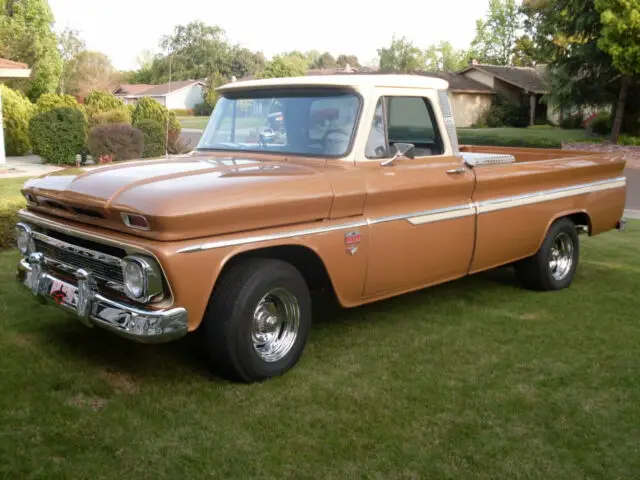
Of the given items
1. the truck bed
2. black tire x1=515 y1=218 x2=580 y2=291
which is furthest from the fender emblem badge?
the truck bed

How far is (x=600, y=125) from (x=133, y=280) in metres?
30.5

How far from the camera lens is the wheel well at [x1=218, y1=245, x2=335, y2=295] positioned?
4.15 metres

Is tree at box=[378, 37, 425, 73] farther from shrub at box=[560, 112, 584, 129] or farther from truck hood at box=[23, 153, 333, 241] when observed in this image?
truck hood at box=[23, 153, 333, 241]

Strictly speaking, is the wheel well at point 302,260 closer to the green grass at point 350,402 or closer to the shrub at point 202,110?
the green grass at point 350,402

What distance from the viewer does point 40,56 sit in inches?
1330

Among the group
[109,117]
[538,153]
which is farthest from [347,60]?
[538,153]

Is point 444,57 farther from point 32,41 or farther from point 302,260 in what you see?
point 302,260

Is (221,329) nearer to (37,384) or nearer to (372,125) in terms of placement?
(37,384)

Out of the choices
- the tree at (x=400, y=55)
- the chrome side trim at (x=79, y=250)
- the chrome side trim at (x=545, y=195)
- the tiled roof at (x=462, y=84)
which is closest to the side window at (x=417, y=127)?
the chrome side trim at (x=545, y=195)

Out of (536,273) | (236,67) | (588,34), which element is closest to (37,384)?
(536,273)

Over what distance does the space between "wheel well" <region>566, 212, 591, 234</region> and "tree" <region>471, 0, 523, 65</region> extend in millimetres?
65685

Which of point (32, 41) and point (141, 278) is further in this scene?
point (32, 41)

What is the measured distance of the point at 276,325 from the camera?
4.36 metres

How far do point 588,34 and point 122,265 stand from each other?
25.8 m
